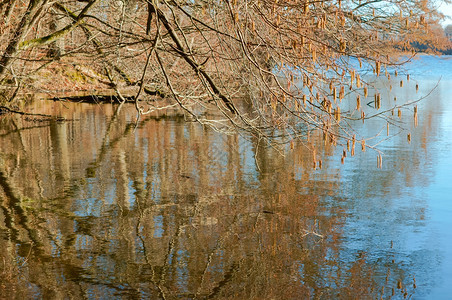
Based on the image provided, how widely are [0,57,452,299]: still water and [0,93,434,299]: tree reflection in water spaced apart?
0.08 ft

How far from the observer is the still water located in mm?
6547

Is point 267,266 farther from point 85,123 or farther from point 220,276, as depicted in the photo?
point 85,123

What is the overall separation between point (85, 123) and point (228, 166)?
883 centimetres

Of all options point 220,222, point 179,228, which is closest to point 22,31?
point 179,228

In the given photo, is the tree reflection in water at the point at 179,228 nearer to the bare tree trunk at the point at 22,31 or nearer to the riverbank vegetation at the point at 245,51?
the riverbank vegetation at the point at 245,51

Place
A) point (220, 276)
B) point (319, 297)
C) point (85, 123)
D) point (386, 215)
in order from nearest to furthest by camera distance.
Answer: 1. point (319, 297)
2. point (220, 276)
3. point (386, 215)
4. point (85, 123)

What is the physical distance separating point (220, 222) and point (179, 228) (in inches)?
25.5

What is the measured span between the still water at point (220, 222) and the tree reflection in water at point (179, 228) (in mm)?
24

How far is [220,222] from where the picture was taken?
8.77 metres

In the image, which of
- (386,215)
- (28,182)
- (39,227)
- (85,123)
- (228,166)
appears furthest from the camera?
(85,123)

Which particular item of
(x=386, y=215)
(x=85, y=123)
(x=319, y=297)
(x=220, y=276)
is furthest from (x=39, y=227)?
(x=85, y=123)

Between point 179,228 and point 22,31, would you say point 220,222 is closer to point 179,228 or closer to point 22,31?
point 179,228

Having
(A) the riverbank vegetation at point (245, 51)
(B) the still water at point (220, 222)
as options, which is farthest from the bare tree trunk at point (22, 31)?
(B) the still water at point (220, 222)

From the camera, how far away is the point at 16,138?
1683 centimetres
